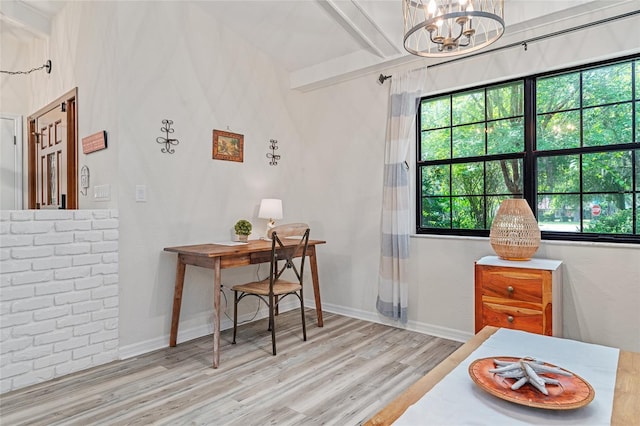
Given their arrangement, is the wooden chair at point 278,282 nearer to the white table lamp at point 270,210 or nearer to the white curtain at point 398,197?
the white table lamp at point 270,210

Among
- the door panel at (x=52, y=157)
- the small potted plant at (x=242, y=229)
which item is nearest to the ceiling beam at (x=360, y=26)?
the small potted plant at (x=242, y=229)

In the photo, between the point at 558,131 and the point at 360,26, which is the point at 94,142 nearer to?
the point at 360,26

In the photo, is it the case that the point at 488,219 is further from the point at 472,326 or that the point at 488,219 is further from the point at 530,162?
the point at 472,326

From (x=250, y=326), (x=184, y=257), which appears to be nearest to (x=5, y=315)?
(x=184, y=257)

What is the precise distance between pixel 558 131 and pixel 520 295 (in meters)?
1.29

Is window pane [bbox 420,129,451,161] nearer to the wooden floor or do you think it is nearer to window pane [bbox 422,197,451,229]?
window pane [bbox 422,197,451,229]

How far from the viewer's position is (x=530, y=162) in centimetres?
287

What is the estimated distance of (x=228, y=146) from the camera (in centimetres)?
354

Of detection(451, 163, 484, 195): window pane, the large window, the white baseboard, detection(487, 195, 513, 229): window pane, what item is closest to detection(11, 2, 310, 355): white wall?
the white baseboard

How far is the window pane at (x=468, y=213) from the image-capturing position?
3.13 metres

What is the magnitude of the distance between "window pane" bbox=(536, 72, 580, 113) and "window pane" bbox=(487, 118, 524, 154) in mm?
181

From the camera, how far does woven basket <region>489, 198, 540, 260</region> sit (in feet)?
8.16

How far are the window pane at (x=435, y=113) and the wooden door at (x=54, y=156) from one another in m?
3.09

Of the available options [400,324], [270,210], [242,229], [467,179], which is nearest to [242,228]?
[242,229]
